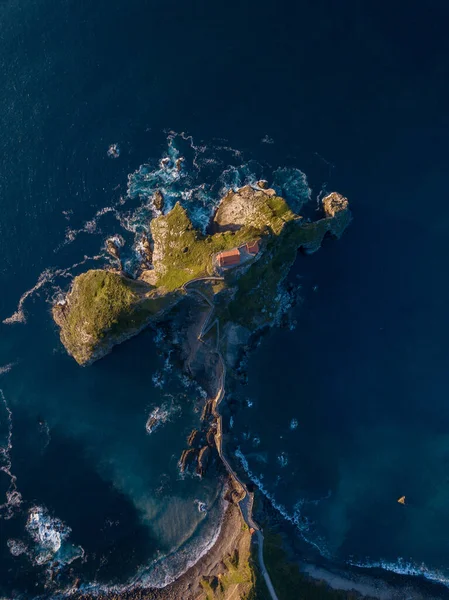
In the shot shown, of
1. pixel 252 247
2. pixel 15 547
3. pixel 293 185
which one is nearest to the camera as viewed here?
pixel 252 247

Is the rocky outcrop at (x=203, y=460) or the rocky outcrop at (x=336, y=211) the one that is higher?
the rocky outcrop at (x=336, y=211)

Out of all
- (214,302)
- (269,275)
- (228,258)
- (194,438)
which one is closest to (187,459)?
(194,438)

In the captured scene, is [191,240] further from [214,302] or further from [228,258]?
[214,302]

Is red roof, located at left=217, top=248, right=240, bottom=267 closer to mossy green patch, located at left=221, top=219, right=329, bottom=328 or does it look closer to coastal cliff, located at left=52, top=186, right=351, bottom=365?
coastal cliff, located at left=52, top=186, right=351, bottom=365

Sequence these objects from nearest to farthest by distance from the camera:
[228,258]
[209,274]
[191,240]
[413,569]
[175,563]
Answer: [228,258] < [209,274] < [191,240] < [175,563] < [413,569]

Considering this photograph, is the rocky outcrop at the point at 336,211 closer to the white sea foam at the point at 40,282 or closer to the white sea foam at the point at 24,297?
the white sea foam at the point at 40,282

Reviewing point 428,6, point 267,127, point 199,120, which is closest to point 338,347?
point 267,127

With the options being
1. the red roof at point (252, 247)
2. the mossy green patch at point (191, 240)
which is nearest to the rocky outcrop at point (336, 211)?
the mossy green patch at point (191, 240)
